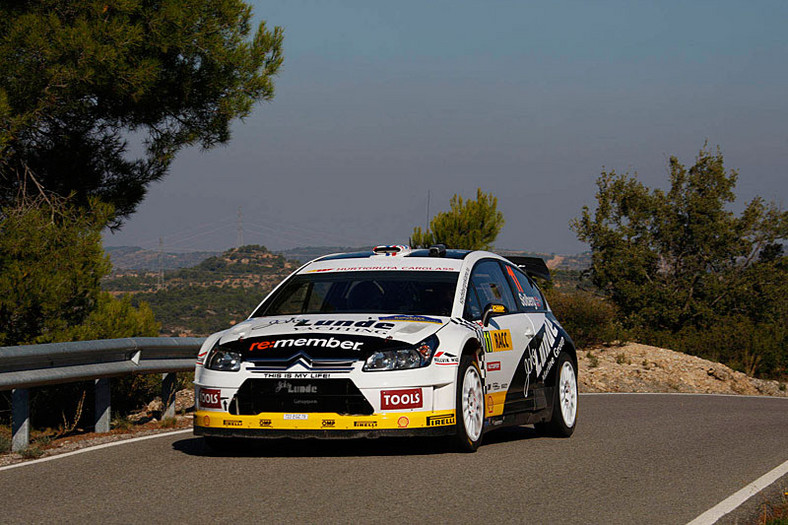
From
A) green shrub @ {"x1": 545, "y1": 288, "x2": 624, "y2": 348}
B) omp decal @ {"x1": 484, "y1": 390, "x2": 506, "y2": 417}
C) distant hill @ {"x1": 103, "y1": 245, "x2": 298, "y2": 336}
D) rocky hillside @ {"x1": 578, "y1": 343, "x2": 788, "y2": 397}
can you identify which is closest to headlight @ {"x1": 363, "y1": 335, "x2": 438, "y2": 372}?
omp decal @ {"x1": 484, "y1": 390, "x2": 506, "y2": 417}

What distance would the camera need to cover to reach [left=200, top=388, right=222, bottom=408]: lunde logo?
25.3ft

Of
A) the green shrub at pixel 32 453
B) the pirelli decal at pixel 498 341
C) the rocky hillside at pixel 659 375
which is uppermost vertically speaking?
the pirelli decal at pixel 498 341

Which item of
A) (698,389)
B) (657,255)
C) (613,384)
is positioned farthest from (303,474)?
(657,255)

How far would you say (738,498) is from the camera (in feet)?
22.1

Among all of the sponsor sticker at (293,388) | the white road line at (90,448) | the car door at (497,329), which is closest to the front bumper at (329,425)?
the sponsor sticker at (293,388)

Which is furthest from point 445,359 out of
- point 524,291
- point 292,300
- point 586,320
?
point 586,320

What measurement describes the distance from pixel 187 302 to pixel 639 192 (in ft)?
88.1

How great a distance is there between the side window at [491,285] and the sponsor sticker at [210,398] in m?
2.66

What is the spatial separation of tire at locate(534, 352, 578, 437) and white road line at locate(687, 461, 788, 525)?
7.32 feet

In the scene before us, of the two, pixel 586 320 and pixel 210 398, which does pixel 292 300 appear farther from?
pixel 586 320

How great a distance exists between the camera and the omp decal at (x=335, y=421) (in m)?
7.48

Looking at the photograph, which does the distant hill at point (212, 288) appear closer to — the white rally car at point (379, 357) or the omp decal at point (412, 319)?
the white rally car at point (379, 357)

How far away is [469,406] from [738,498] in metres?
2.25

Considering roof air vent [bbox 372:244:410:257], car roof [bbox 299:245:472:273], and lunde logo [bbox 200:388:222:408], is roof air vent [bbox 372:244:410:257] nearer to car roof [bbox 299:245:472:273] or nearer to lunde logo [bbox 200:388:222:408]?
car roof [bbox 299:245:472:273]
